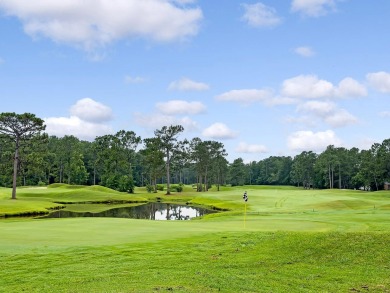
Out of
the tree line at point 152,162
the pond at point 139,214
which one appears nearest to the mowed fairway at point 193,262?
the pond at point 139,214

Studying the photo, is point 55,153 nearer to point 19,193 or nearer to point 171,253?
point 19,193

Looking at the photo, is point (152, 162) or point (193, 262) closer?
point (193, 262)

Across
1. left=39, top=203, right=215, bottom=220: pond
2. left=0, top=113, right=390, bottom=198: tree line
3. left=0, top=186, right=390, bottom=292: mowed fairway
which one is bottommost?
left=39, top=203, right=215, bottom=220: pond

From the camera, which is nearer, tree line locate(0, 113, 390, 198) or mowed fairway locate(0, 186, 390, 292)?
mowed fairway locate(0, 186, 390, 292)

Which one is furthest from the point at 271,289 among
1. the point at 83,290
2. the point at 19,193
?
the point at 19,193

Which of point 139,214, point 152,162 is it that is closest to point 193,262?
point 139,214

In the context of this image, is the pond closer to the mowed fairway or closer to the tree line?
the tree line

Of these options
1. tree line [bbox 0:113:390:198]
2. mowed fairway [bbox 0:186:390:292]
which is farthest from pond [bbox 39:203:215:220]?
mowed fairway [bbox 0:186:390:292]

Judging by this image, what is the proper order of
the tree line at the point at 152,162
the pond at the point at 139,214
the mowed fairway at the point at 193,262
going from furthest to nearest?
the tree line at the point at 152,162 < the pond at the point at 139,214 < the mowed fairway at the point at 193,262

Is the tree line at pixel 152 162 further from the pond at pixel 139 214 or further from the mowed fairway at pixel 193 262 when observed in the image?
the mowed fairway at pixel 193 262

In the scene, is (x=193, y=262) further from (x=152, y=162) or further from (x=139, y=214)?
(x=152, y=162)

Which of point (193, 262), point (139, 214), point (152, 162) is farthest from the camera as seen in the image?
point (152, 162)

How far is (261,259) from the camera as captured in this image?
17.0m

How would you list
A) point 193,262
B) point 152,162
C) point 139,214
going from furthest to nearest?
1. point 152,162
2. point 139,214
3. point 193,262
